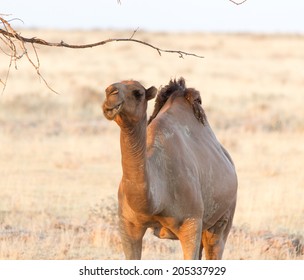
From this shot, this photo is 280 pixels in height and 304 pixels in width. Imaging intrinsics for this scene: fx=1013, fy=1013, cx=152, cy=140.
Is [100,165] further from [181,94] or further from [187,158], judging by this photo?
[187,158]

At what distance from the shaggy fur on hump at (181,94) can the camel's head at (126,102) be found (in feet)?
6.89

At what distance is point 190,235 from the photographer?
321 inches

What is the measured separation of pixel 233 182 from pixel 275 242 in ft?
7.87

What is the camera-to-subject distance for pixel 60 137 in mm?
22578

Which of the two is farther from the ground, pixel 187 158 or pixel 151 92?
pixel 151 92

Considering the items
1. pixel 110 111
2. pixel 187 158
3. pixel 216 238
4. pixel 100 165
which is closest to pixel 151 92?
pixel 110 111

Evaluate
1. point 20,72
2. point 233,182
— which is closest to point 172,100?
point 233,182

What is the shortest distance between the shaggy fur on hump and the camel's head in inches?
82.7

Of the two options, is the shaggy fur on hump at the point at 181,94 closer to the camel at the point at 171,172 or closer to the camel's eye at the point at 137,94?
the camel at the point at 171,172

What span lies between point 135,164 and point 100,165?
12172 millimetres

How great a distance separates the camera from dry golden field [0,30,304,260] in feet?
A: 37.9

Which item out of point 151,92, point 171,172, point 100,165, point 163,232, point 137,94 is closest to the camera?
point 137,94

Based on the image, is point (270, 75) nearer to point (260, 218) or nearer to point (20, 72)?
point (20, 72)

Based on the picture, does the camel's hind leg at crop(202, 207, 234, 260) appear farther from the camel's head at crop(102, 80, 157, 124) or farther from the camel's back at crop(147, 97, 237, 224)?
the camel's head at crop(102, 80, 157, 124)
